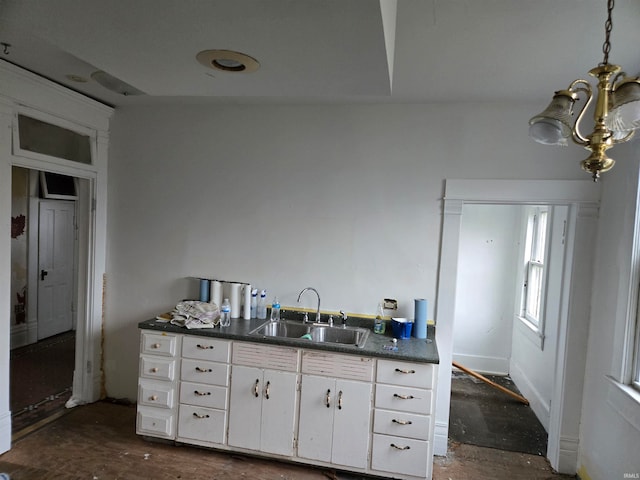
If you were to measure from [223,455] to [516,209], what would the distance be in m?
3.82

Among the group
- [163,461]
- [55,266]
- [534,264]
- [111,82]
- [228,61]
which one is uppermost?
[111,82]

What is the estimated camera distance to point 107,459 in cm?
263

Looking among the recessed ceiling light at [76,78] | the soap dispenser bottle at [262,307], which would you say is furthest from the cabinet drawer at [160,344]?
the recessed ceiling light at [76,78]

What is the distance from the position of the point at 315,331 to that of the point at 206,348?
2.58 ft

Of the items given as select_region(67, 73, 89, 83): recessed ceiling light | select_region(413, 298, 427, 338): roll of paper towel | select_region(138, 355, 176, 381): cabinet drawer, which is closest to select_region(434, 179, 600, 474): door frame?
select_region(413, 298, 427, 338): roll of paper towel

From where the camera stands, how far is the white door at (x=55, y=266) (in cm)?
482

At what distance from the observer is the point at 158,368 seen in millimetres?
2783

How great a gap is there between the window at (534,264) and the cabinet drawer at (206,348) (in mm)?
2887

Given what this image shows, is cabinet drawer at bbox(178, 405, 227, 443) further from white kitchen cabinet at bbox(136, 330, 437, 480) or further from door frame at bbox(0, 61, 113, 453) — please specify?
door frame at bbox(0, 61, 113, 453)

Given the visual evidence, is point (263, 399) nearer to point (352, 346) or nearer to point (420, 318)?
point (352, 346)

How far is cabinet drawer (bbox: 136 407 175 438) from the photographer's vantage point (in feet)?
9.10

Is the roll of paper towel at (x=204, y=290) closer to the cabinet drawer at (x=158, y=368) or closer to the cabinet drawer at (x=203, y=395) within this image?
the cabinet drawer at (x=158, y=368)

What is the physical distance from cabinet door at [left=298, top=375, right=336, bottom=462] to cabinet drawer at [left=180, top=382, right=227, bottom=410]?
1.86 ft

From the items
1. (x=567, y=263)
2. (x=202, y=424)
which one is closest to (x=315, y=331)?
(x=202, y=424)
